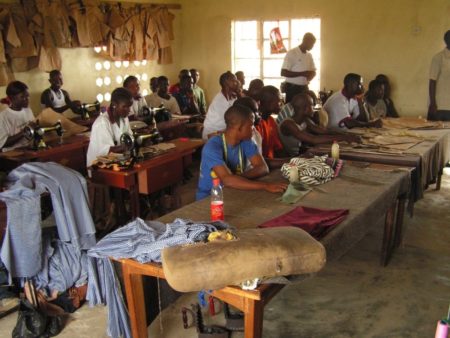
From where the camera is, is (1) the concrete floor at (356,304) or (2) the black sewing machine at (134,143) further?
(2) the black sewing machine at (134,143)

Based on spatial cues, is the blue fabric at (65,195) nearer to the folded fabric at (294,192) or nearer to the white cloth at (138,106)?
the folded fabric at (294,192)

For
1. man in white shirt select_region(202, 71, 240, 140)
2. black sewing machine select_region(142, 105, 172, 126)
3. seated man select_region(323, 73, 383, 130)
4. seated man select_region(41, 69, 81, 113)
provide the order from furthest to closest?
seated man select_region(41, 69, 81, 113), black sewing machine select_region(142, 105, 172, 126), man in white shirt select_region(202, 71, 240, 140), seated man select_region(323, 73, 383, 130)

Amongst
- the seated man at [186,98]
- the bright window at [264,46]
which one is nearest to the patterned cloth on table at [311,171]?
the seated man at [186,98]

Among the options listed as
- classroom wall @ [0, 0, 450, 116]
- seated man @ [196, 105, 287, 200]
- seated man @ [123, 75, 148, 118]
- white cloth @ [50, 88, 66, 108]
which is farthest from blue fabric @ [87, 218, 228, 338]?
classroom wall @ [0, 0, 450, 116]

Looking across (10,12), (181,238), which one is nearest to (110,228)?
(181,238)

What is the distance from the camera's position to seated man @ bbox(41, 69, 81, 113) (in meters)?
7.20

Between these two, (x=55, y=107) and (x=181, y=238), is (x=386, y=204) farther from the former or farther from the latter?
(x=55, y=107)

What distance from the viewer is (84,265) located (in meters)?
3.32

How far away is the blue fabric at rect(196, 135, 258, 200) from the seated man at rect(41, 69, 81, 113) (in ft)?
14.0

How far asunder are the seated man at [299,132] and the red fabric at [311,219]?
80.7 inches

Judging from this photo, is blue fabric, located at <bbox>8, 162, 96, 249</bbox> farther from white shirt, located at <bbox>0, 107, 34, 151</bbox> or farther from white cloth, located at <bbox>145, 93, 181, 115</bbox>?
white cloth, located at <bbox>145, 93, 181, 115</bbox>

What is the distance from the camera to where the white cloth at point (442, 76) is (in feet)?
20.8

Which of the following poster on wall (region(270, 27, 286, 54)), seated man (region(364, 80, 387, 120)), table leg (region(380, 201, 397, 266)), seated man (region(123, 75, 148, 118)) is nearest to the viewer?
table leg (region(380, 201, 397, 266))

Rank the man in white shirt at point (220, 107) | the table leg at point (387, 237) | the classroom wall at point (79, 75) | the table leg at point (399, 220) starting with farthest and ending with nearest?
the classroom wall at point (79, 75)
the man in white shirt at point (220, 107)
the table leg at point (399, 220)
the table leg at point (387, 237)
